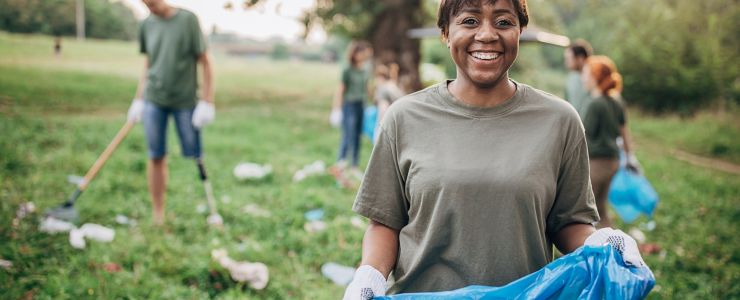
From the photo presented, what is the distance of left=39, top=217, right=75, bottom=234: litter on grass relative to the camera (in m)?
4.11

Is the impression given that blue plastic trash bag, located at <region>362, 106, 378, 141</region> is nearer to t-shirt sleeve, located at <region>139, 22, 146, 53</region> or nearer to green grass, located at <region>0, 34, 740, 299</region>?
green grass, located at <region>0, 34, 740, 299</region>

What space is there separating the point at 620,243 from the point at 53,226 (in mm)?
3960

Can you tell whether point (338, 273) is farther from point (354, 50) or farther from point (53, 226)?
point (354, 50)

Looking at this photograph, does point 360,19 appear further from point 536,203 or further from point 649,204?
point 536,203

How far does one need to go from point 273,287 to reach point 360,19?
11.0 m

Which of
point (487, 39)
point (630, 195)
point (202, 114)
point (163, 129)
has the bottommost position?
point (630, 195)

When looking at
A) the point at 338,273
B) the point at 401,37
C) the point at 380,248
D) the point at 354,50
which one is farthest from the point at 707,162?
the point at 380,248

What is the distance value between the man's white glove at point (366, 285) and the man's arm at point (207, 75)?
3.55m

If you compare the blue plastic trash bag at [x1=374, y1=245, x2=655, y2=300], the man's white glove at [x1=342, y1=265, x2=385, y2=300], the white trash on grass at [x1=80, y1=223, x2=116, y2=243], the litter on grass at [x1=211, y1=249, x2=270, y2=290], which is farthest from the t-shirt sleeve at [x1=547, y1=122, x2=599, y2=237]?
the white trash on grass at [x1=80, y1=223, x2=116, y2=243]

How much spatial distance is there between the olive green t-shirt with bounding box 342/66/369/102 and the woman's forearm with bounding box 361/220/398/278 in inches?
230

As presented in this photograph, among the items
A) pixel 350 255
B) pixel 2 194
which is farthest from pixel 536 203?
pixel 2 194

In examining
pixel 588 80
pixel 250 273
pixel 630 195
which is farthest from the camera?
pixel 630 195

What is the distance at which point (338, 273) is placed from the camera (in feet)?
13.2

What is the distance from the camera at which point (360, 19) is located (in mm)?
13875
